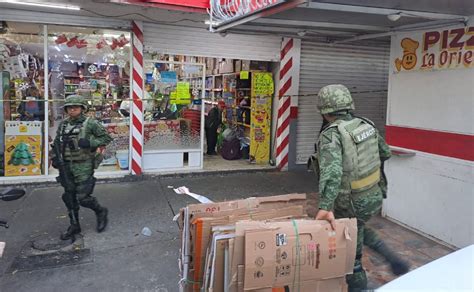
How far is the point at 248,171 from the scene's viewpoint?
318 inches

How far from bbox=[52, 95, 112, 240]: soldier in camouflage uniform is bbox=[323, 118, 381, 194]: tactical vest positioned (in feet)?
9.02

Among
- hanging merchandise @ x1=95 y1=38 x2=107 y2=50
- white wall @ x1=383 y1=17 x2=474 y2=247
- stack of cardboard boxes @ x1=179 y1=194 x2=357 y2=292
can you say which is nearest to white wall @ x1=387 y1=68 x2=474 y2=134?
white wall @ x1=383 y1=17 x2=474 y2=247

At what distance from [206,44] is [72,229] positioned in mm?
4238

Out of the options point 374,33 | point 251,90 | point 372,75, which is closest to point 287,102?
point 251,90

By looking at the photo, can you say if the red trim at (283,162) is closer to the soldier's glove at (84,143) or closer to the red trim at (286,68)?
the red trim at (286,68)

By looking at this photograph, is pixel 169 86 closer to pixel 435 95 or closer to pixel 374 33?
pixel 374 33

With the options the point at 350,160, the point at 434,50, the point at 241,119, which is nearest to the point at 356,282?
the point at 350,160

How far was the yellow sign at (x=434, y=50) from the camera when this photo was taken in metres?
4.19

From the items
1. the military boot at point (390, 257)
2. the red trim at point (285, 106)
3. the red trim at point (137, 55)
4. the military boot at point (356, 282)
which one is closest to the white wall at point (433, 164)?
the military boot at point (390, 257)

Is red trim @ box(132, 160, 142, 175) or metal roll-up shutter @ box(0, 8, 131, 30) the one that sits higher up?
metal roll-up shutter @ box(0, 8, 131, 30)

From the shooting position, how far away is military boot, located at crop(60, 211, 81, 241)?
4.53 metres

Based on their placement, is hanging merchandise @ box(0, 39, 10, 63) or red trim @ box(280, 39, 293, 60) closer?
hanging merchandise @ box(0, 39, 10, 63)

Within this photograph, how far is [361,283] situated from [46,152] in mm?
5708

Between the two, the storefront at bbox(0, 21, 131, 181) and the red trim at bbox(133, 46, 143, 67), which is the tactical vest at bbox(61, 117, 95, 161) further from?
the red trim at bbox(133, 46, 143, 67)
